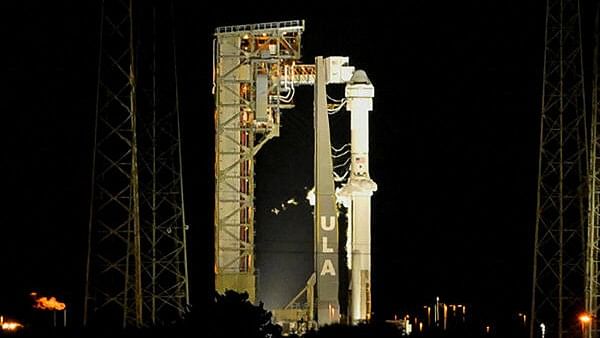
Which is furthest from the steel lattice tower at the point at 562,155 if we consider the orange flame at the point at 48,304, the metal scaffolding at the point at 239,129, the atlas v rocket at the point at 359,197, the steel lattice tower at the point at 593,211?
the orange flame at the point at 48,304

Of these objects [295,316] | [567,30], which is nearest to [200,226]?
[295,316]

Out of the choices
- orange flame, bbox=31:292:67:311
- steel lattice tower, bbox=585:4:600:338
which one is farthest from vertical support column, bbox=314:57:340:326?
steel lattice tower, bbox=585:4:600:338

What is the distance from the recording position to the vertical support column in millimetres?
38188

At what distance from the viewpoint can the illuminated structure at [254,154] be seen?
3825cm

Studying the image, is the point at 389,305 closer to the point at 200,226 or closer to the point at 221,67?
the point at 200,226

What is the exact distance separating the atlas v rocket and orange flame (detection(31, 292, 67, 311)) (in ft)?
24.6

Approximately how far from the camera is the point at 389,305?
2078 inches

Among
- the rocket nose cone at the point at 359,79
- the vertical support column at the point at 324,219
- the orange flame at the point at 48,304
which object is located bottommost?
the orange flame at the point at 48,304

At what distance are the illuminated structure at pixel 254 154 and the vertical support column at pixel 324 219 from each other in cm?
3

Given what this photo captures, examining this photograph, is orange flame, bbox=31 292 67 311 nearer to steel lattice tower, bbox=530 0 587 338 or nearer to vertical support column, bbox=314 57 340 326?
vertical support column, bbox=314 57 340 326

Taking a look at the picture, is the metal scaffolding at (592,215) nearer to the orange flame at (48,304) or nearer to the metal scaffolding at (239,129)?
the metal scaffolding at (239,129)

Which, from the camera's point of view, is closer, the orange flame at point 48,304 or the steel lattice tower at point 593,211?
the steel lattice tower at point 593,211

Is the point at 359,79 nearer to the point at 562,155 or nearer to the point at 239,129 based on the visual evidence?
the point at 239,129

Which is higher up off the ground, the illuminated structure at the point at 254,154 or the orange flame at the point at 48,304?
the illuminated structure at the point at 254,154
